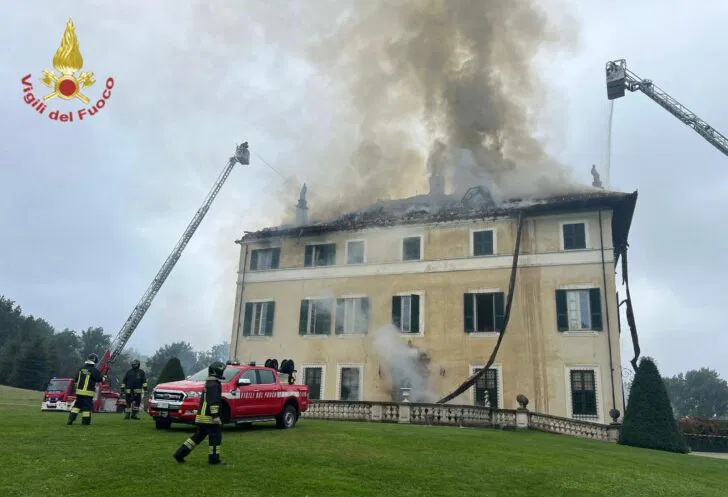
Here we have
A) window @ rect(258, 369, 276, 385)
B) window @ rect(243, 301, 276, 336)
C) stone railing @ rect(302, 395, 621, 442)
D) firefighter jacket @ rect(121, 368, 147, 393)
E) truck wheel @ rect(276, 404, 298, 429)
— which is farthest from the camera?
window @ rect(243, 301, 276, 336)

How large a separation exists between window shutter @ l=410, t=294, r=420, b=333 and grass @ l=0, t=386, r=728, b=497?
1281 cm

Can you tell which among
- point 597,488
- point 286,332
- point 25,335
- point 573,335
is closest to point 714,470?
point 597,488

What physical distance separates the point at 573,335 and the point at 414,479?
17.8 m

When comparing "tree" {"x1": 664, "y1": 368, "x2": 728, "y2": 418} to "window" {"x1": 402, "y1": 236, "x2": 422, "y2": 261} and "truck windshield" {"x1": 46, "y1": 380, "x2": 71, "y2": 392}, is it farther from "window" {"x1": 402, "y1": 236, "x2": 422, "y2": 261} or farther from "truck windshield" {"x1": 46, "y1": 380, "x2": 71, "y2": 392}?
"truck windshield" {"x1": 46, "y1": 380, "x2": 71, "y2": 392}

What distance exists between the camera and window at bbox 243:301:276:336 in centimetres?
3033

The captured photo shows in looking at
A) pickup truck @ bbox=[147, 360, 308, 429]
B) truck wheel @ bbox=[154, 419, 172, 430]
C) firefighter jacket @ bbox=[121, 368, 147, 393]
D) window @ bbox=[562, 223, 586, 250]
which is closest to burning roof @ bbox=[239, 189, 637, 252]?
window @ bbox=[562, 223, 586, 250]

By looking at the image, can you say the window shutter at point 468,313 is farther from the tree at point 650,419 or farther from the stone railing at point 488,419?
the tree at point 650,419

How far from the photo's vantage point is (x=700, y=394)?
310ft

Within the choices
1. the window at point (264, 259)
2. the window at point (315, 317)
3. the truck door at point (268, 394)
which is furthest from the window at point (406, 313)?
the truck door at point (268, 394)

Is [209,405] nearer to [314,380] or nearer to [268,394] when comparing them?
[268,394]

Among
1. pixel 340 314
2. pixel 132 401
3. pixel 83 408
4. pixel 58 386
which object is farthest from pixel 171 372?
pixel 83 408

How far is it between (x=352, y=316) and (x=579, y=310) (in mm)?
11549

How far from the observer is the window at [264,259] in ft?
103

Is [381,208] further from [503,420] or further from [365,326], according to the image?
[503,420]
